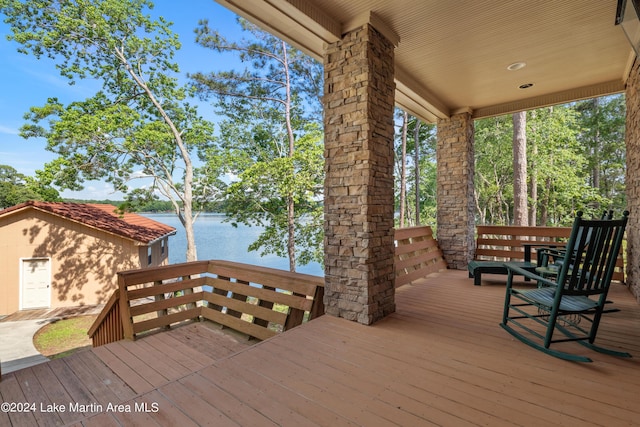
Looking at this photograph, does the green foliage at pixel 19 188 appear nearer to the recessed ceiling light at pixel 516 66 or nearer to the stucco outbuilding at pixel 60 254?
the stucco outbuilding at pixel 60 254

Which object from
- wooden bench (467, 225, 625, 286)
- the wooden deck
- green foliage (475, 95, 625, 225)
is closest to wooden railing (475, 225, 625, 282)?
wooden bench (467, 225, 625, 286)

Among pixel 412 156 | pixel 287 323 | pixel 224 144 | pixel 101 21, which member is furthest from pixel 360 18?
pixel 412 156

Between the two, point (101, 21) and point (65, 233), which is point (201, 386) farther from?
point (101, 21)

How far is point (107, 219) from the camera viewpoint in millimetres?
10844

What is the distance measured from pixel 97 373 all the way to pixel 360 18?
13.1 ft

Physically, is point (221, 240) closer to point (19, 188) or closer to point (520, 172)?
point (19, 188)

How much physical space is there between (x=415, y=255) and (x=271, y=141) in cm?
961

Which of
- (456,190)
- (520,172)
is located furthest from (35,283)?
(520,172)

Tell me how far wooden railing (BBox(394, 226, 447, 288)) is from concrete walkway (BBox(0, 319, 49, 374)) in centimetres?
736

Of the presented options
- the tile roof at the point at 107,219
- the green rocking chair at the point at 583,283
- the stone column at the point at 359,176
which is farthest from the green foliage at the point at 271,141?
the green rocking chair at the point at 583,283

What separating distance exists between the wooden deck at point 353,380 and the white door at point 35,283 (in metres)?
9.11

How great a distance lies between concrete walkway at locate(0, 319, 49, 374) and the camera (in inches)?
239

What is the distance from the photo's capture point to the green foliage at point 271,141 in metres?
11.2

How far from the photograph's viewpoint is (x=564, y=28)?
3057 millimetres
